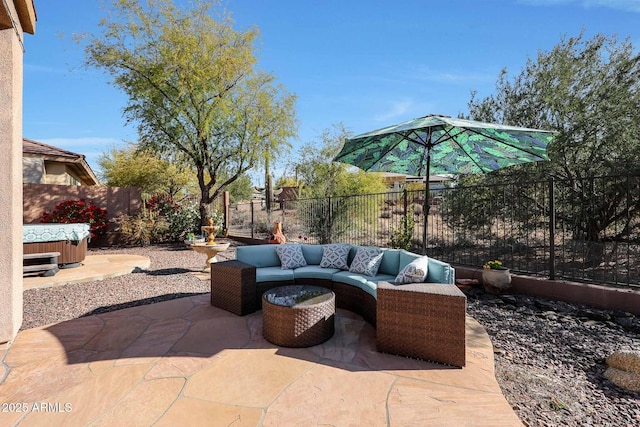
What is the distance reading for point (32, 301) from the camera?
4812 mm

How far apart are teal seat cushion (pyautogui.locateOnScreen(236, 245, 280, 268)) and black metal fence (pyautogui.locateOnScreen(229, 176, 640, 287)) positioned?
122 inches

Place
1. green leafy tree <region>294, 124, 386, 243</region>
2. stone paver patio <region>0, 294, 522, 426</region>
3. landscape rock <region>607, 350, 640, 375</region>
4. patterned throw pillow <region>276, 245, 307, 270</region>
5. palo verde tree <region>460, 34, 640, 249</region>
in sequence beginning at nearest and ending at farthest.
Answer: stone paver patio <region>0, 294, 522, 426</region> → landscape rock <region>607, 350, 640, 375</region> → patterned throw pillow <region>276, 245, 307, 270</region> → palo verde tree <region>460, 34, 640, 249</region> → green leafy tree <region>294, 124, 386, 243</region>

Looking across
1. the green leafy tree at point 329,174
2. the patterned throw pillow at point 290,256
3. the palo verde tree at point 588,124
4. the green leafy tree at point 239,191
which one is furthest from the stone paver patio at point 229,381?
the green leafy tree at point 239,191

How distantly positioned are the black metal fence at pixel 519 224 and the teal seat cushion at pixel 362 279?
6.43ft

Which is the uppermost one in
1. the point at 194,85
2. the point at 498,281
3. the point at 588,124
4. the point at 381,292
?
the point at 194,85

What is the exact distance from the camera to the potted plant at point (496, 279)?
5.28m

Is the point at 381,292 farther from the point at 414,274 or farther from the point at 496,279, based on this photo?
the point at 496,279

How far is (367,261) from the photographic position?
4.55 metres

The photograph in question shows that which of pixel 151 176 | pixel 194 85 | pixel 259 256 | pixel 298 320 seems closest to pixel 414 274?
pixel 298 320

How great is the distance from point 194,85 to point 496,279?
10.3 m

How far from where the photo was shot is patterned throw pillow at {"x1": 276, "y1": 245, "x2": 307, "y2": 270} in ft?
16.3

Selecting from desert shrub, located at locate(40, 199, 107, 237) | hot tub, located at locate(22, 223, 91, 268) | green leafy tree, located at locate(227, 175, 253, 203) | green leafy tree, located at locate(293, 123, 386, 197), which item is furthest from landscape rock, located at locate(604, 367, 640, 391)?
green leafy tree, located at locate(227, 175, 253, 203)

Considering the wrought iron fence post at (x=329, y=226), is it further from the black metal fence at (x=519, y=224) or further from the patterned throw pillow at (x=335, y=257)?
the patterned throw pillow at (x=335, y=257)

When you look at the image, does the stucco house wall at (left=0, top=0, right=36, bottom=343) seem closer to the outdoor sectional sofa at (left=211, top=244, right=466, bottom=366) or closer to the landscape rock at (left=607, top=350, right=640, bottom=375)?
the outdoor sectional sofa at (left=211, top=244, right=466, bottom=366)
